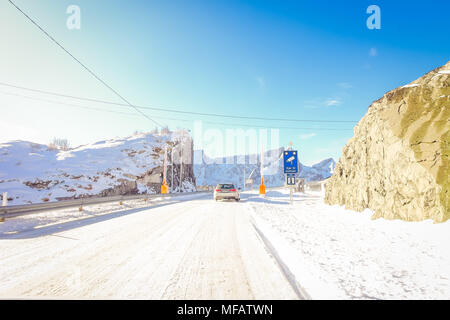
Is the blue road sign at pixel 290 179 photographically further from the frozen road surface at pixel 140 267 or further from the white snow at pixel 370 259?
the frozen road surface at pixel 140 267

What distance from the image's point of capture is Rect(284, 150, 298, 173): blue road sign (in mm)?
14492

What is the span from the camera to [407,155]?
7.96 m

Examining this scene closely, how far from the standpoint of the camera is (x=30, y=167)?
32.5 meters

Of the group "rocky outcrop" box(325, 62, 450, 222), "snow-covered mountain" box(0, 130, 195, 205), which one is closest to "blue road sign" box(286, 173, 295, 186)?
"rocky outcrop" box(325, 62, 450, 222)

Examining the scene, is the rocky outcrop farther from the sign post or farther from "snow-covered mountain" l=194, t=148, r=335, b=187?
"snow-covered mountain" l=194, t=148, r=335, b=187

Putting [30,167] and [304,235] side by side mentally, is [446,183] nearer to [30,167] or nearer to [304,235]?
[304,235]

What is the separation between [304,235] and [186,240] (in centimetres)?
343

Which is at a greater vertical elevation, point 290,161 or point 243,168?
point 243,168

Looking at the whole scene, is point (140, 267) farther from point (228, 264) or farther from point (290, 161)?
point (290, 161)

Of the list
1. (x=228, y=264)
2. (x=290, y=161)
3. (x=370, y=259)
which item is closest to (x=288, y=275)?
(x=228, y=264)

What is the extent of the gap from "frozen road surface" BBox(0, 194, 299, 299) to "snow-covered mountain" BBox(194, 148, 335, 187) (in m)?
127

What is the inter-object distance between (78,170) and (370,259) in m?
38.0

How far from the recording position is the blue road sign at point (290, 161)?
1449cm

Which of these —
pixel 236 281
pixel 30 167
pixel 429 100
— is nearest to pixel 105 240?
pixel 236 281
